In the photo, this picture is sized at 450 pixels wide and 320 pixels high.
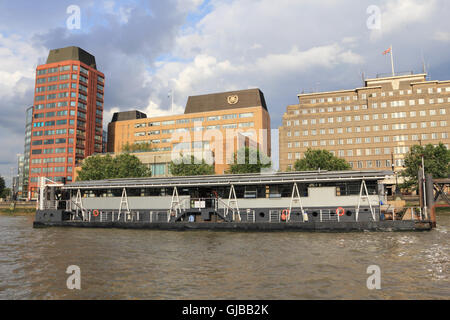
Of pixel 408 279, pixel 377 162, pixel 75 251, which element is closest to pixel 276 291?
pixel 408 279

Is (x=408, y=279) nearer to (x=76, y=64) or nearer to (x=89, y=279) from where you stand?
(x=89, y=279)

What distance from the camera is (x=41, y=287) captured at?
15.6m

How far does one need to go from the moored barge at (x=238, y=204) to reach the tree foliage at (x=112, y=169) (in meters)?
39.1

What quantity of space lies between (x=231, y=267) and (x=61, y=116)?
12441cm

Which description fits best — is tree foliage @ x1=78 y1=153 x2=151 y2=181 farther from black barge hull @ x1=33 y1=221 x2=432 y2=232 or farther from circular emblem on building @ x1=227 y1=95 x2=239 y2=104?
circular emblem on building @ x1=227 y1=95 x2=239 y2=104

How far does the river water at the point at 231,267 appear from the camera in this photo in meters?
14.5

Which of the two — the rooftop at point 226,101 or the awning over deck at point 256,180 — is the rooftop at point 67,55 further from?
the awning over deck at point 256,180

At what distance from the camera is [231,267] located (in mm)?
19000

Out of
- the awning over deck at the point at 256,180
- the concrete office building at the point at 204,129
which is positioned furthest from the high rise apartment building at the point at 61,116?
the awning over deck at the point at 256,180

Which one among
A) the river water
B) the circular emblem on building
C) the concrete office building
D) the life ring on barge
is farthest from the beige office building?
the river water

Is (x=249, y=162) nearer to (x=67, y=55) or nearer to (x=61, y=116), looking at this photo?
(x=61, y=116)

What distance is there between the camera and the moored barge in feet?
114

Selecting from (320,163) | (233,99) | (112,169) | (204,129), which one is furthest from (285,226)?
(233,99)

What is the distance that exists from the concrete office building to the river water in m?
77.6
